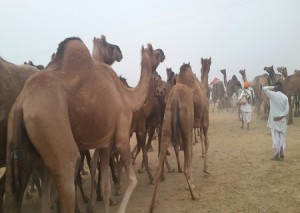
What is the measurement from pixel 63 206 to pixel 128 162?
1524 millimetres

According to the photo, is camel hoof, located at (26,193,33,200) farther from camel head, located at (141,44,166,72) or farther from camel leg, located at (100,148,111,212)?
camel head, located at (141,44,166,72)

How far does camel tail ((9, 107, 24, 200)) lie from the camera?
3752 mm

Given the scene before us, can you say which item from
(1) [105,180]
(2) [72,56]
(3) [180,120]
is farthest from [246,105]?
(2) [72,56]

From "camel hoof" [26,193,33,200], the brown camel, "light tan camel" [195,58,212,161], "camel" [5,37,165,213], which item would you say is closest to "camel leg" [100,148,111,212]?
"camel" [5,37,165,213]

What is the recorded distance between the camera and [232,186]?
25.0ft

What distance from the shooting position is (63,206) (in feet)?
12.7

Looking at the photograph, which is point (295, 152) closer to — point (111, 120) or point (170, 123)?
point (170, 123)

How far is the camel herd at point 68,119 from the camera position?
3807 mm

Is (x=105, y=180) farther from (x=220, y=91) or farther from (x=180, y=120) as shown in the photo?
(x=220, y=91)

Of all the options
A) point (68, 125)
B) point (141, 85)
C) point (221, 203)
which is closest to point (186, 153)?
point (221, 203)

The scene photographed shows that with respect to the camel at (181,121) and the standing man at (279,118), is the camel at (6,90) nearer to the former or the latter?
the camel at (181,121)

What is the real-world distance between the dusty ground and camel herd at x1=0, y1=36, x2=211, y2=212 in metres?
0.50

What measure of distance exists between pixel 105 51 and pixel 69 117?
3151mm

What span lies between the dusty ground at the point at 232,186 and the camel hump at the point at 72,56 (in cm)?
310
